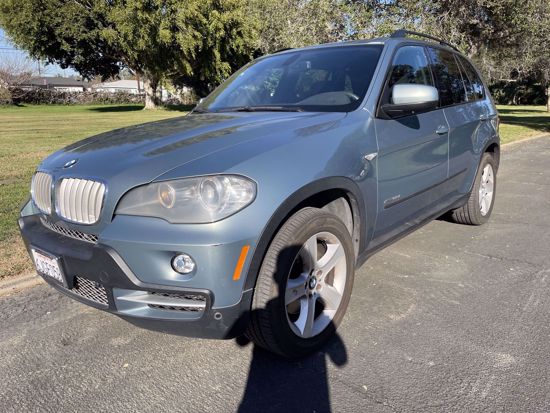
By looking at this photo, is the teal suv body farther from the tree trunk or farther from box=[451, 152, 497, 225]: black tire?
the tree trunk

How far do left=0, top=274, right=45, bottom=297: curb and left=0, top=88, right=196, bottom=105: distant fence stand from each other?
53.5 metres

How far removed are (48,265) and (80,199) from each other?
472 millimetres

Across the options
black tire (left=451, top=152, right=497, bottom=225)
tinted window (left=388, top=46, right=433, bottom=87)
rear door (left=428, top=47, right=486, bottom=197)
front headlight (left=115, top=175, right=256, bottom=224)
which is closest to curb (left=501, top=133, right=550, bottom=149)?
black tire (left=451, top=152, right=497, bottom=225)

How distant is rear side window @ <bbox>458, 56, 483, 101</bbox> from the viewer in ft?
16.0

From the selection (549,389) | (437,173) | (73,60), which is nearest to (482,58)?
(437,173)

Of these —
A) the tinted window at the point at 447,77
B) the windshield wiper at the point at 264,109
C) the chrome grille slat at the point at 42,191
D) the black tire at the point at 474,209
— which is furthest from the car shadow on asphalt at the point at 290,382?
the black tire at the point at 474,209

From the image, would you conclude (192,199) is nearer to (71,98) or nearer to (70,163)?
(70,163)

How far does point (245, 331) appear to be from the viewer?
2.54 meters

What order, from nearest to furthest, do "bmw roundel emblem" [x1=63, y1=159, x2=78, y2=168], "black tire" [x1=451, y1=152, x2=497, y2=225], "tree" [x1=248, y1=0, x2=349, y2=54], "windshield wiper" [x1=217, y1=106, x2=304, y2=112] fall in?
"bmw roundel emblem" [x1=63, y1=159, x2=78, y2=168], "windshield wiper" [x1=217, y1=106, x2=304, y2=112], "black tire" [x1=451, y1=152, x2=497, y2=225], "tree" [x1=248, y1=0, x2=349, y2=54]

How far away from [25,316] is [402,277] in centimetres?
289

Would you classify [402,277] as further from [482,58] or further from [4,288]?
[482,58]

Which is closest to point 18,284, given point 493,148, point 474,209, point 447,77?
point 447,77

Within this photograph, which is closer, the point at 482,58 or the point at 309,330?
the point at 309,330

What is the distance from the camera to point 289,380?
8.58ft
